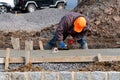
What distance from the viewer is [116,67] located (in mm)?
7953

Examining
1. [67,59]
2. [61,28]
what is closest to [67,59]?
[67,59]

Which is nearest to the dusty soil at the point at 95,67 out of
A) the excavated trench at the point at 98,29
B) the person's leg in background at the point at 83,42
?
the person's leg in background at the point at 83,42

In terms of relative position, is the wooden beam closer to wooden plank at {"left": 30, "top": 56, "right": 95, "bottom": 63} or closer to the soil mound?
wooden plank at {"left": 30, "top": 56, "right": 95, "bottom": 63}

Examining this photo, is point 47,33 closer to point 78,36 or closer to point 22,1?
point 78,36

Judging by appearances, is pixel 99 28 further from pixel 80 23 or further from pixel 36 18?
pixel 36 18

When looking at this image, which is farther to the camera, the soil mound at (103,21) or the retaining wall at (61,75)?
the soil mound at (103,21)

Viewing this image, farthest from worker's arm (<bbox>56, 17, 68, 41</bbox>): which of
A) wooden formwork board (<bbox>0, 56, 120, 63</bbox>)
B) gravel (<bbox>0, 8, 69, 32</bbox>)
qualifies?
gravel (<bbox>0, 8, 69, 32</bbox>)

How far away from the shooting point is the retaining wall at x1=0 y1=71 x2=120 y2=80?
7367mm

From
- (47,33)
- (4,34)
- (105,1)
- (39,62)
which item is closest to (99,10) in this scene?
(105,1)

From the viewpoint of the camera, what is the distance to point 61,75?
7.40 metres

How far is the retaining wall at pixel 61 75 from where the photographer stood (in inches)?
290

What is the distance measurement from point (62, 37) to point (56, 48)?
0.36m

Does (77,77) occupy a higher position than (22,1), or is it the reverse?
(22,1)

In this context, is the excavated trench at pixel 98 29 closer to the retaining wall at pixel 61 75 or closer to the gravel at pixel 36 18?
the retaining wall at pixel 61 75
